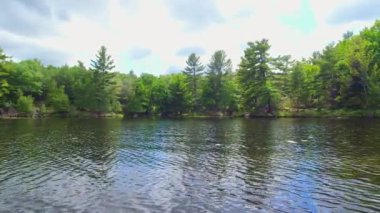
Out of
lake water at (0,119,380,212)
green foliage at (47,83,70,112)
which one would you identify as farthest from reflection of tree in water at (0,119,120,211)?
green foliage at (47,83,70,112)

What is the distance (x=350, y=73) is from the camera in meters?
94.1

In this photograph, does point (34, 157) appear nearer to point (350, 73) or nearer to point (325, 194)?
point (325, 194)

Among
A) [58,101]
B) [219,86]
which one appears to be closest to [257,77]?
[219,86]

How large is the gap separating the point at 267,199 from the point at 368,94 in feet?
268

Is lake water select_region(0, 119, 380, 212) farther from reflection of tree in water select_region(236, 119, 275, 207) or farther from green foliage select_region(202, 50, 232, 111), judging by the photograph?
green foliage select_region(202, 50, 232, 111)

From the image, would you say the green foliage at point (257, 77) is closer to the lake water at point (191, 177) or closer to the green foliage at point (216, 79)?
the green foliage at point (216, 79)

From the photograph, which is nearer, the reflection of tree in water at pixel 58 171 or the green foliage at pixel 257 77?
the reflection of tree in water at pixel 58 171

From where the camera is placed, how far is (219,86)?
111750 millimetres

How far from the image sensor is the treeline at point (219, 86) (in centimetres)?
9419

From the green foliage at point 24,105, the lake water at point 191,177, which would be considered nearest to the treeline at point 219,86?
the green foliage at point 24,105

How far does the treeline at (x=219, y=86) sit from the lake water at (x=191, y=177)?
62.8 meters

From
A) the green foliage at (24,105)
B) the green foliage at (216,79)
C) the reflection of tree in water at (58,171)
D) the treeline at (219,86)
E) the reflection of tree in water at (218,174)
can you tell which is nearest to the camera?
the reflection of tree in water at (218,174)

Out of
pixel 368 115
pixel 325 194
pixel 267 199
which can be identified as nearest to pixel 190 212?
pixel 267 199

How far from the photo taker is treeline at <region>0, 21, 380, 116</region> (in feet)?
309
